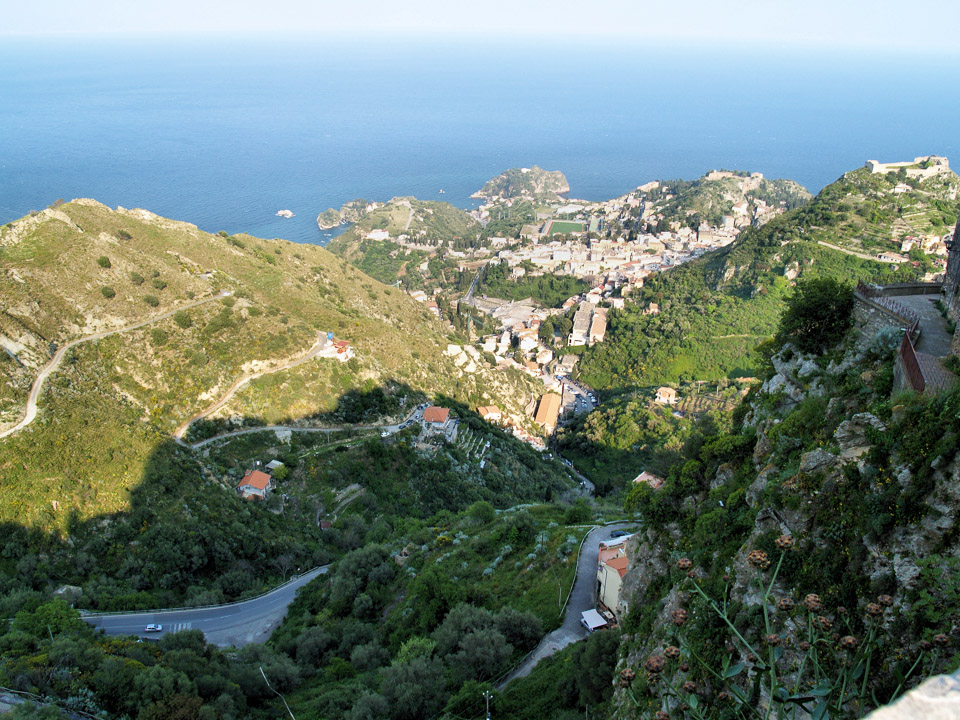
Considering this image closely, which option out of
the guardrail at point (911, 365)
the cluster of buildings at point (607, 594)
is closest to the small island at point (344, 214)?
the cluster of buildings at point (607, 594)

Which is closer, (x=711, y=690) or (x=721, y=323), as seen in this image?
(x=711, y=690)

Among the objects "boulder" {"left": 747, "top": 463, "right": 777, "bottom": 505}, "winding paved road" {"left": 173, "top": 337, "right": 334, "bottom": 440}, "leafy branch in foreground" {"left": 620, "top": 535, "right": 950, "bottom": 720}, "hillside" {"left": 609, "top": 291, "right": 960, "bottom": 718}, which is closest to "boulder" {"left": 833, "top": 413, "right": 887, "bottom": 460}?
"hillside" {"left": 609, "top": 291, "right": 960, "bottom": 718}

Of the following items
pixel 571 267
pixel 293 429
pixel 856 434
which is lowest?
pixel 293 429

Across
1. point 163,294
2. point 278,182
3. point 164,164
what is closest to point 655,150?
point 278,182

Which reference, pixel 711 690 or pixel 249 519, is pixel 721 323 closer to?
pixel 249 519

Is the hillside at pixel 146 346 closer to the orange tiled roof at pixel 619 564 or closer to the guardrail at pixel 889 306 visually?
the orange tiled roof at pixel 619 564

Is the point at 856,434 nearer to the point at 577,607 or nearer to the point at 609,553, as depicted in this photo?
the point at 609,553

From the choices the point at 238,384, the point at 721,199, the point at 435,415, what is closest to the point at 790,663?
the point at 435,415
